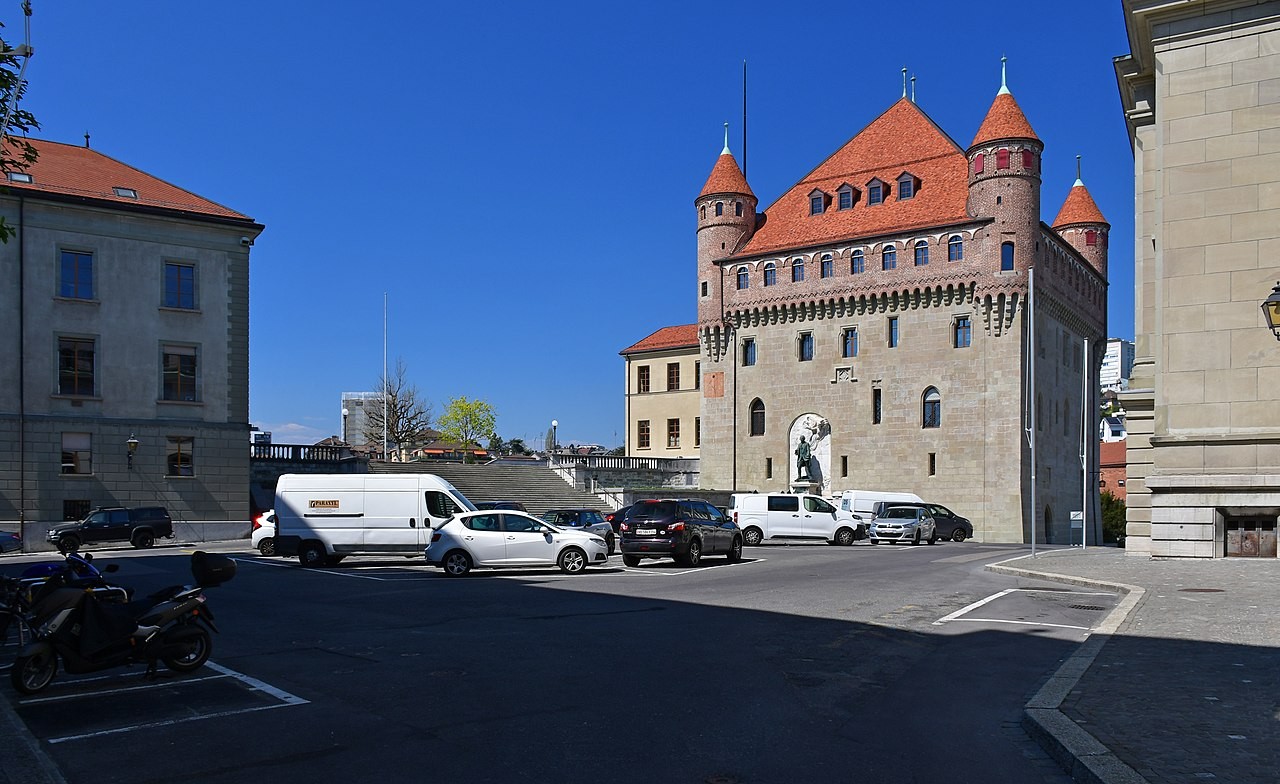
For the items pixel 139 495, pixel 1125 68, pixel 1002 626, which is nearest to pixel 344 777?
pixel 1002 626

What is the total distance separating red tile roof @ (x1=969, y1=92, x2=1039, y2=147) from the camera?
57.6 metres

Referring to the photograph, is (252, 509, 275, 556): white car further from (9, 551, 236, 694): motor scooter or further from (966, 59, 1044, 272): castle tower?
(966, 59, 1044, 272): castle tower

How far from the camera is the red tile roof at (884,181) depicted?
202 feet

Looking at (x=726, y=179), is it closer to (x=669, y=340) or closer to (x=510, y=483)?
(x=669, y=340)

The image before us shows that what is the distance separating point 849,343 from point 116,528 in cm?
4066

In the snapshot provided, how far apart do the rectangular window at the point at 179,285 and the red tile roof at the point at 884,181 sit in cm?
3434

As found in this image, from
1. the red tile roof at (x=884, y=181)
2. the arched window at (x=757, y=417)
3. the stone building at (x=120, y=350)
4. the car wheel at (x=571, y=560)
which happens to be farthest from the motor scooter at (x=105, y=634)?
the arched window at (x=757, y=417)

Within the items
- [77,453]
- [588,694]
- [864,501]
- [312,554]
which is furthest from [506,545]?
[864,501]

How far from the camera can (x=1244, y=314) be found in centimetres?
2392

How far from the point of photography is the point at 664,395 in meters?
79.0

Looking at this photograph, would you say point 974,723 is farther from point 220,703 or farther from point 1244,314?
point 1244,314

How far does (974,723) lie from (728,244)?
6137cm

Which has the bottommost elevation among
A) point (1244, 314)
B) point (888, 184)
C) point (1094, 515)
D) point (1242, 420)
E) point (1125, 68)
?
point (1094, 515)

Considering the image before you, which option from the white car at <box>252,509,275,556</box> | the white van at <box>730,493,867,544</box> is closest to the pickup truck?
the white car at <box>252,509,275,556</box>
